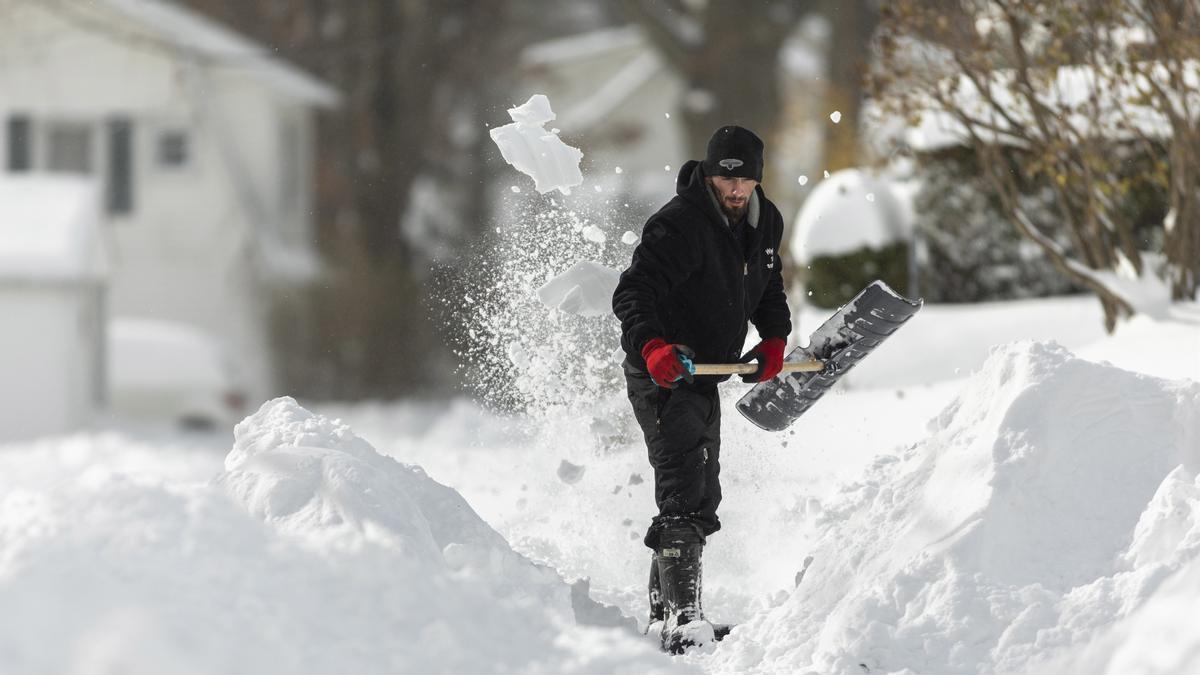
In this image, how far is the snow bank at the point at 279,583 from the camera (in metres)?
3.54

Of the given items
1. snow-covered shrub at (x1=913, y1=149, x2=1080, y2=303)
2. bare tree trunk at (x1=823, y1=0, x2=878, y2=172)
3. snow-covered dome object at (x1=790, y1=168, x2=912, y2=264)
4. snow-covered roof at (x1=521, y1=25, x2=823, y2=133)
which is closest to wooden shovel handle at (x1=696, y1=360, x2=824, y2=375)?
snow-covered dome object at (x1=790, y1=168, x2=912, y2=264)

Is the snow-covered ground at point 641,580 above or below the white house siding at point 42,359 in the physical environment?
above

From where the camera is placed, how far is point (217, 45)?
21734 millimetres

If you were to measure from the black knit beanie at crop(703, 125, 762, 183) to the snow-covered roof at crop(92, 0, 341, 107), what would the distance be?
18.1m

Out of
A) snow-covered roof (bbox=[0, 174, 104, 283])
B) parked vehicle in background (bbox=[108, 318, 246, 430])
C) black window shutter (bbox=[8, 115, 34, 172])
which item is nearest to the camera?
snow-covered roof (bbox=[0, 174, 104, 283])

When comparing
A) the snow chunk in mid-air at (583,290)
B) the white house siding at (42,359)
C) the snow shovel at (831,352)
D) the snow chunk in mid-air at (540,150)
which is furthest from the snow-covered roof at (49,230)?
the snow shovel at (831,352)

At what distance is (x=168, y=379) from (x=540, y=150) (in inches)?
594

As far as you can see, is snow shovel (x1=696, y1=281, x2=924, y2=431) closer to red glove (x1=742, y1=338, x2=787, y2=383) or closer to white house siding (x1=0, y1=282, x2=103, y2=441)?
red glove (x1=742, y1=338, x2=787, y2=383)

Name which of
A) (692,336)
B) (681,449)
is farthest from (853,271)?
(681,449)

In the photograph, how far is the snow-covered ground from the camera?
3.62 m

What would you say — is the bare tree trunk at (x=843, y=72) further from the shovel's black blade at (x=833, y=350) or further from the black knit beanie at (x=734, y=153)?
the black knit beanie at (x=734, y=153)

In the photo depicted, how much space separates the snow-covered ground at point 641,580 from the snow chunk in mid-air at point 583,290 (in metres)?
1.05

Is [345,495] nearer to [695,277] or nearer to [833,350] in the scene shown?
[695,277]

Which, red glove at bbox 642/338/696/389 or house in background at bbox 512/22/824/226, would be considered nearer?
red glove at bbox 642/338/696/389
